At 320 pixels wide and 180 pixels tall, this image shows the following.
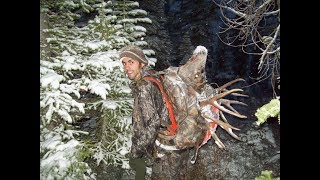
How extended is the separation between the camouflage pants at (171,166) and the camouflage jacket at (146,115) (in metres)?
0.15

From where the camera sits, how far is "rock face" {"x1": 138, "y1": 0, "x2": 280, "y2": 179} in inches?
148

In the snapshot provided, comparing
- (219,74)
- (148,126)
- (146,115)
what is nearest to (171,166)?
(148,126)

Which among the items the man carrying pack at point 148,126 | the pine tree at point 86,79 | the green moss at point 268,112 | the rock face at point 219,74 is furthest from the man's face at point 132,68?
the green moss at point 268,112

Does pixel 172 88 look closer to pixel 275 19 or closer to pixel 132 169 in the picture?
pixel 132 169

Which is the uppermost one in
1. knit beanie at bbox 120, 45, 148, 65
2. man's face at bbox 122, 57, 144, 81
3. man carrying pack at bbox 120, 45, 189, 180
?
knit beanie at bbox 120, 45, 148, 65

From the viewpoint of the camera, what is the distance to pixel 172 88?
12.3 feet

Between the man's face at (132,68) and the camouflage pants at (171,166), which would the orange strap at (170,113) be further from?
the camouflage pants at (171,166)

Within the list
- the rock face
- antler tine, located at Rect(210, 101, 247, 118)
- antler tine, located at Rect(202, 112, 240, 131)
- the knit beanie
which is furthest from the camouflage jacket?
antler tine, located at Rect(210, 101, 247, 118)

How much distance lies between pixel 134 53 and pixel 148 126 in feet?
3.05

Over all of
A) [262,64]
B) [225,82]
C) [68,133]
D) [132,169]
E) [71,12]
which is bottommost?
[132,169]

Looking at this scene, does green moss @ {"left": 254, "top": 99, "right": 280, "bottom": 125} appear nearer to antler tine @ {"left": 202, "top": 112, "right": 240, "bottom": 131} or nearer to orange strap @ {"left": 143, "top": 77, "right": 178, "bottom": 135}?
antler tine @ {"left": 202, "top": 112, "right": 240, "bottom": 131}
